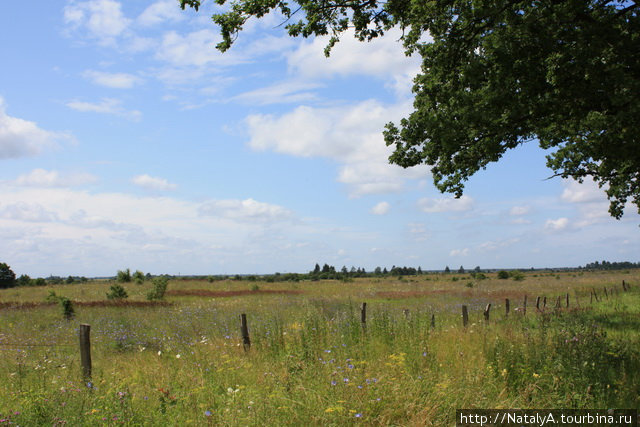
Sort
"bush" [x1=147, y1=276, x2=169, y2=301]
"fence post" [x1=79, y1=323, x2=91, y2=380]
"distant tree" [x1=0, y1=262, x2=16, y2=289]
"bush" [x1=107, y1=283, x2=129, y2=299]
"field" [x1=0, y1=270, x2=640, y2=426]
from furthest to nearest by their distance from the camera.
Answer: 1. "distant tree" [x1=0, y1=262, x2=16, y2=289]
2. "bush" [x1=107, y1=283, x2=129, y2=299]
3. "bush" [x1=147, y1=276, x2=169, y2=301]
4. "fence post" [x1=79, y1=323, x2=91, y2=380]
5. "field" [x1=0, y1=270, x2=640, y2=426]

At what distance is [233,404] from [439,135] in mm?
8875

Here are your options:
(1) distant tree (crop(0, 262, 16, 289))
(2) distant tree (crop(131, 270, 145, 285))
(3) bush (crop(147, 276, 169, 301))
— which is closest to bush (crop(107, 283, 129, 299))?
(3) bush (crop(147, 276, 169, 301))

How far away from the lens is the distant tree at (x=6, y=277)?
6112 cm

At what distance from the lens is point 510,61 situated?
9547 millimetres

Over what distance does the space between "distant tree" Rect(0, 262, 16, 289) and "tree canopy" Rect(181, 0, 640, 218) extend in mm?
69278

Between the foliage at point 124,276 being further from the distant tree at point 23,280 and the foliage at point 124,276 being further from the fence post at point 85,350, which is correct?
the fence post at point 85,350

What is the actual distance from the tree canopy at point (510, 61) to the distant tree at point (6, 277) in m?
69.3

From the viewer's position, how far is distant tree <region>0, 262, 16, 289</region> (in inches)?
2406

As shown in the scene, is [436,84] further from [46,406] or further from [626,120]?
[46,406]

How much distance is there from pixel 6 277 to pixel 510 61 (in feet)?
250

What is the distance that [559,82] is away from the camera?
946 cm

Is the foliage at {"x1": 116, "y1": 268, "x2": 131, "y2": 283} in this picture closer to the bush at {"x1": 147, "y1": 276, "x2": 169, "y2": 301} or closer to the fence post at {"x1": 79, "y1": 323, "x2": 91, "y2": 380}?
the bush at {"x1": 147, "y1": 276, "x2": 169, "y2": 301}

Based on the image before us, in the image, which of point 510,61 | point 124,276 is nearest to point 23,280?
point 124,276

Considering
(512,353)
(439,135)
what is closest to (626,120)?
(439,135)
